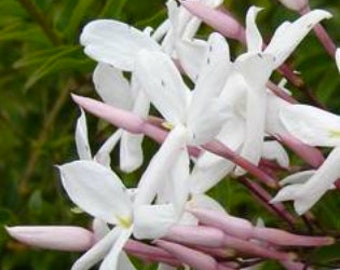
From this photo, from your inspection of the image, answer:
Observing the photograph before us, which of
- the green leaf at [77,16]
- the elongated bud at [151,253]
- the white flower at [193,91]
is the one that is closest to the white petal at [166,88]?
the white flower at [193,91]

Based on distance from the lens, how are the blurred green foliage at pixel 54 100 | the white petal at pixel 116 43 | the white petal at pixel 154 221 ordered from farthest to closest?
the blurred green foliage at pixel 54 100
the white petal at pixel 116 43
the white petal at pixel 154 221

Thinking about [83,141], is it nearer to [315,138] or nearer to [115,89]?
[115,89]

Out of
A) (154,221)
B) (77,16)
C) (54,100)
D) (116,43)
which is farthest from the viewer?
(54,100)

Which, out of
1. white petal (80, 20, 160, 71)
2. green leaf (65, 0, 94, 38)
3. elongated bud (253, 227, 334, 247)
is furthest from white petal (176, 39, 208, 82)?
green leaf (65, 0, 94, 38)

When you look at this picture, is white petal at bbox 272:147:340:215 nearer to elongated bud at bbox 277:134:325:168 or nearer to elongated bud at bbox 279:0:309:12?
elongated bud at bbox 277:134:325:168

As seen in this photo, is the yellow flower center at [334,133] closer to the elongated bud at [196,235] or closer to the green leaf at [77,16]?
the elongated bud at [196,235]

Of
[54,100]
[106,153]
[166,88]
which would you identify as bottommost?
[54,100]

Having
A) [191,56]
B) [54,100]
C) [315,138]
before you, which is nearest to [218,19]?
[191,56]

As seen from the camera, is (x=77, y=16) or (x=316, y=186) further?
(x=77, y=16)
